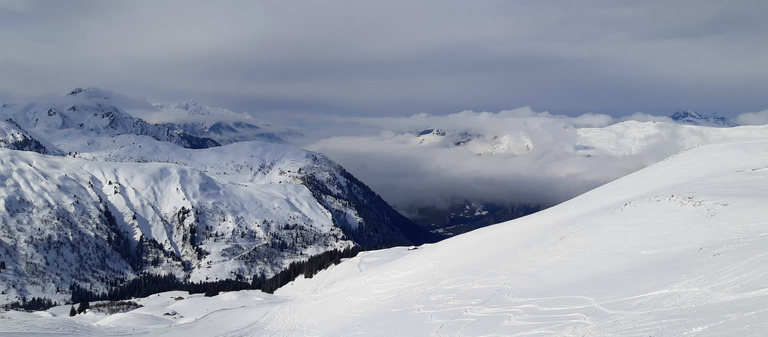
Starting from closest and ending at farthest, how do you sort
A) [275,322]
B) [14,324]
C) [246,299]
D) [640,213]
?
[640,213] → [14,324] → [275,322] → [246,299]

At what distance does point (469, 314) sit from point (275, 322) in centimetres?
2483

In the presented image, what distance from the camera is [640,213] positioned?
3158cm

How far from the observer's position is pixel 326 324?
3725cm

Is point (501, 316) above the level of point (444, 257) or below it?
below

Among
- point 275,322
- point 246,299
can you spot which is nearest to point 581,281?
point 275,322

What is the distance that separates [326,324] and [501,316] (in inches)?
670

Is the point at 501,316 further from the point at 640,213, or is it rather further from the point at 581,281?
the point at 640,213

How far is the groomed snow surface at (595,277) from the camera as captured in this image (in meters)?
19.5

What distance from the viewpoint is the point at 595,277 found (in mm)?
25688

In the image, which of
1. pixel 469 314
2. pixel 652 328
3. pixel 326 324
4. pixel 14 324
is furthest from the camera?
pixel 14 324

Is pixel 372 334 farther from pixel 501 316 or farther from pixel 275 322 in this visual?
pixel 275 322

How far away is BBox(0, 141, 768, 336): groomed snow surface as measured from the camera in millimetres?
19547

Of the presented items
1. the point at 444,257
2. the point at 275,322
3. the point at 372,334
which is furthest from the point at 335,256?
the point at 372,334

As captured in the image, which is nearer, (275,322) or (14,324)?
(14,324)
